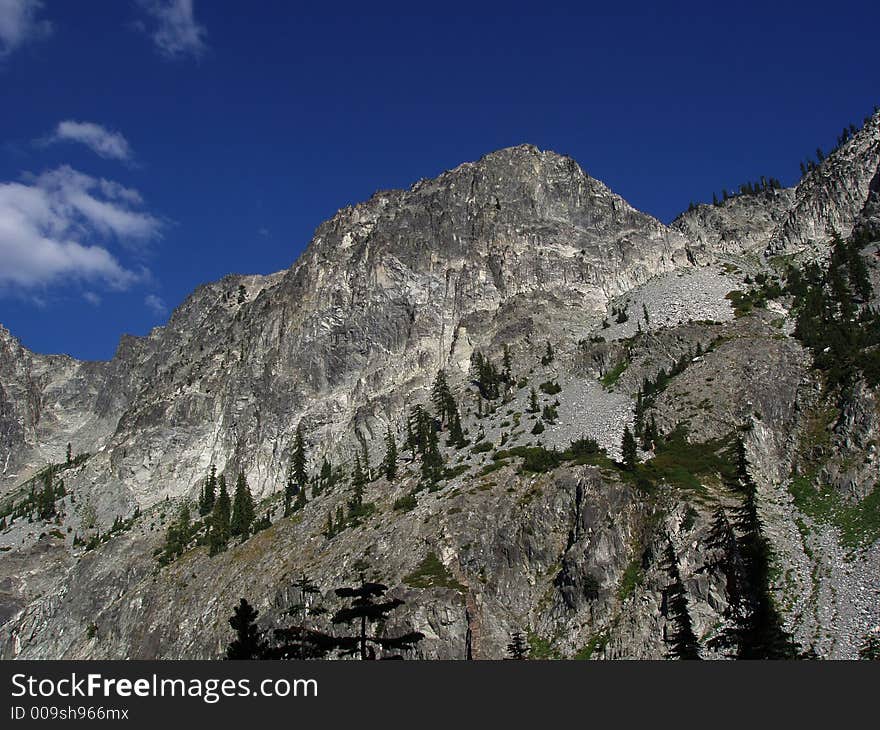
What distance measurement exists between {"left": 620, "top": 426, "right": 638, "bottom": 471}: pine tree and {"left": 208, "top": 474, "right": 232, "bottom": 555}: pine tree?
70.9 m

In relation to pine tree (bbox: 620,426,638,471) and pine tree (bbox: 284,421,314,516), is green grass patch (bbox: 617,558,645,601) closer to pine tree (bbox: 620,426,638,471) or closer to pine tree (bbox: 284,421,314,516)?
pine tree (bbox: 620,426,638,471)

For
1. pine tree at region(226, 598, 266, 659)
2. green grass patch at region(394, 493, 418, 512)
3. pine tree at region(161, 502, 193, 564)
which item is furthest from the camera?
pine tree at region(161, 502, 193, 564)

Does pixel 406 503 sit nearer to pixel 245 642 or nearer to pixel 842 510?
pixel 842 510

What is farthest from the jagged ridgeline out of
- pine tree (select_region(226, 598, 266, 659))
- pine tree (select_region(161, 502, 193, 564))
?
pine tree (select_region(161, 502, 193, 564))

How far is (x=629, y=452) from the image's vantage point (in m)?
99.5

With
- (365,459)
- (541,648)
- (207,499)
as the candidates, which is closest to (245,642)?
(541,648)

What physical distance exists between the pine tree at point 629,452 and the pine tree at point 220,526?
233 feet

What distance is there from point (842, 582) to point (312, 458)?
121475 millimetres

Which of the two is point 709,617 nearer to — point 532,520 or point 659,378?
point 532,520

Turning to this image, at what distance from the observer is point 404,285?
7820 inches

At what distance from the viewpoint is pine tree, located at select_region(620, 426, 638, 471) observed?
97.4m

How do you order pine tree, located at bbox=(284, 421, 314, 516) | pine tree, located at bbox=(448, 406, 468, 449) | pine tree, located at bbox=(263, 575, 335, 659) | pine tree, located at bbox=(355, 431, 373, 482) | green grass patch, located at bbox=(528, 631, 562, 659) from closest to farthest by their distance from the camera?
pine tree, located at bbox=(263, 575, 335, 659) → green grass patch, located at bbox=(528, 631, 562, 659) → pine tree, located at bbox=(448, 406, 468, 449) → pine tree, located at bbox=(355, 431, 373, 482) → pine tree, located at bbox=(284, 421, 314, 516)

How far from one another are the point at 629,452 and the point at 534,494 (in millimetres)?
13260

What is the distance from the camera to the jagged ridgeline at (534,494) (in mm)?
72812
